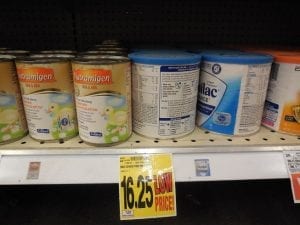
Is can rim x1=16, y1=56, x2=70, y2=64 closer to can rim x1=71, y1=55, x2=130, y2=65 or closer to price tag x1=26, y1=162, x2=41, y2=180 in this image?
can rim x1=71, y1=55, x2=130, y2=65

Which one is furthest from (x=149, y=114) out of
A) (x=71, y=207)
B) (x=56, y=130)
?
(x=71, y=207)

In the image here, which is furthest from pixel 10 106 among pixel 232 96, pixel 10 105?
pixel 232 96

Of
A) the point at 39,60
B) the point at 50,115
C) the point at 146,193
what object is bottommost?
the point at 146,193

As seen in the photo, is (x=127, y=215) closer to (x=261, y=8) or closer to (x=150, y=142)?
(x=150, y=142)

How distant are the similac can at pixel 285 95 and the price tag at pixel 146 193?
0.30 meters

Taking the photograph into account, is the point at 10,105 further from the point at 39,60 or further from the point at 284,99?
the point at 284,99

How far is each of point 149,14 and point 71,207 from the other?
27.1 inches

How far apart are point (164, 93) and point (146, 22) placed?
486 mm

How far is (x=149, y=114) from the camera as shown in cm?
56

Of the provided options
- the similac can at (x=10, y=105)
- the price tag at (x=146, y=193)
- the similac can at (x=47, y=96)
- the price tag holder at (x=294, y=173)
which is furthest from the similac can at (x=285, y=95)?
the similac can at (x=10, y=105)

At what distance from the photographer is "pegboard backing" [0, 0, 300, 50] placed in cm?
89

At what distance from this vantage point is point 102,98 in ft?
1.58

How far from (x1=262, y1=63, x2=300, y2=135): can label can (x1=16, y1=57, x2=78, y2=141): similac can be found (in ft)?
1.49

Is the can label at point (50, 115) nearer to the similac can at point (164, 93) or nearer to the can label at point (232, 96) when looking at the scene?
the similac can at point (164, 93)
